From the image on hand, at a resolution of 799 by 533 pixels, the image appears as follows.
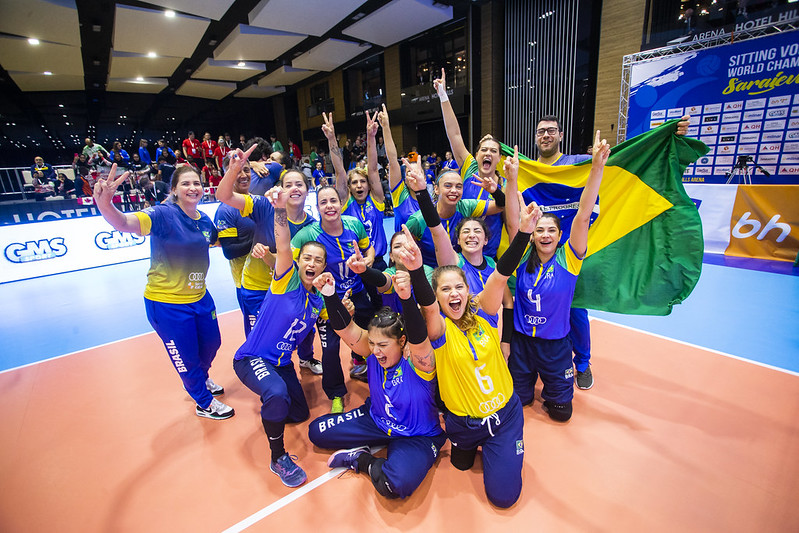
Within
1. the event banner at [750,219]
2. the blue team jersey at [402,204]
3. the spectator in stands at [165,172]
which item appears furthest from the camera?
the spectator in stands at [165,172]

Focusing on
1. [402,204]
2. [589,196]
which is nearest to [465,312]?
[589,196]

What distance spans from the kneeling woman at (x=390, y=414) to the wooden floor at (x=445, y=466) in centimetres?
17

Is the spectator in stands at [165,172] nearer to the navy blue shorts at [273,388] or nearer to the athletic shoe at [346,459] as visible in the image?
the navy blue shorts at [273,388]

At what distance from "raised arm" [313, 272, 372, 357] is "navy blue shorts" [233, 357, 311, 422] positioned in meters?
0.55

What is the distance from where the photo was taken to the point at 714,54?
8.66 metres

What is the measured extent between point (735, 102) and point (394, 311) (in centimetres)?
1078

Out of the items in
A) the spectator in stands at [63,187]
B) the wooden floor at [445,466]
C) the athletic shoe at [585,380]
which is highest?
the spectator in stands at [63,187]

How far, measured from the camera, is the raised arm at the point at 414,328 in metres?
2.01

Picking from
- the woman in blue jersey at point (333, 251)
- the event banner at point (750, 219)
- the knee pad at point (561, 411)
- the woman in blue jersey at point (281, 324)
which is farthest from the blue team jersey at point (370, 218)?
the event banner at point (750, 219)

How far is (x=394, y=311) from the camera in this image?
298 centimetres

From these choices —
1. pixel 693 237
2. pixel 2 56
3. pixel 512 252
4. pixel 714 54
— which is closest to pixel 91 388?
pixel 512 252

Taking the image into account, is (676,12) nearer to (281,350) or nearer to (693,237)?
(693,237)

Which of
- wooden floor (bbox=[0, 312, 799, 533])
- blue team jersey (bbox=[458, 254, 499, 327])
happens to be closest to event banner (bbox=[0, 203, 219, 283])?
wooden floor (bbox=[0, 312, 799, 533])

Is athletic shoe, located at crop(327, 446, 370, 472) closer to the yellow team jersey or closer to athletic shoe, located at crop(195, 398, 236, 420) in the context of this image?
the yellow team jersey
